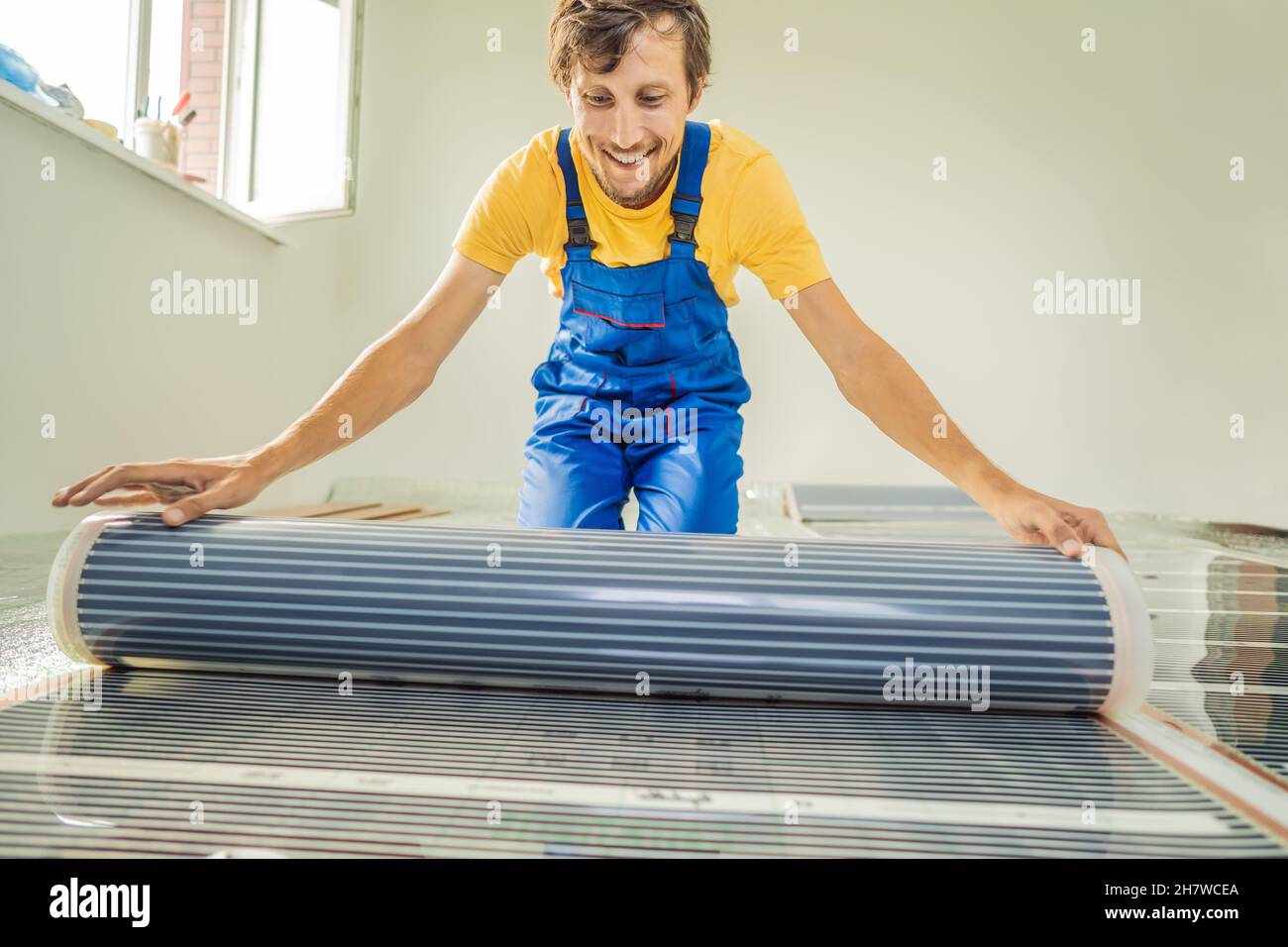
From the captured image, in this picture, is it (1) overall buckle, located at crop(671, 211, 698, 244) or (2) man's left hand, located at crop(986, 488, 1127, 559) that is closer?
(2) man's left hand, located at crop(986, 488, 1127, 559)

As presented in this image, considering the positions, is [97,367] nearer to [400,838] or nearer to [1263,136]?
[400,838]

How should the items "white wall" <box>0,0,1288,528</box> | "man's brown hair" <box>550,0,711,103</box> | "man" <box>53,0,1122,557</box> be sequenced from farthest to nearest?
"white wall" <box>0,0,1288,528</box>
"man's brown hair" <box>550,0,711,103</box>
"man" <box>53,0,1122,557</box>

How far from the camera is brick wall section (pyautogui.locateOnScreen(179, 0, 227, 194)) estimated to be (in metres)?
3.97

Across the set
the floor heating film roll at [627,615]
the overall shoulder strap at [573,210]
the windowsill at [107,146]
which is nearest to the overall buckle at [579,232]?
the overall shoulder strap at [573,210]

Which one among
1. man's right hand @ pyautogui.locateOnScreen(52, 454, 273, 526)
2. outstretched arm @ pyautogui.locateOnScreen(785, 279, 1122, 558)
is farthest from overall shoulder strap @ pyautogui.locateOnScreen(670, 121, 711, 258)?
man's right hand @ pyautogui.locateOnScreen(52, 454, 273, 526)

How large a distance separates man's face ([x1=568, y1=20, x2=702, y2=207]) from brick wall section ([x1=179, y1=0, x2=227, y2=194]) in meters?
3.29

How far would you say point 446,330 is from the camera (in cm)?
147

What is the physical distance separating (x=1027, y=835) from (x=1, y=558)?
2280 mm

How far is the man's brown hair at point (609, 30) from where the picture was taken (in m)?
1.36

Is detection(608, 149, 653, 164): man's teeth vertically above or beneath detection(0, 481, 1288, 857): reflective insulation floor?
above

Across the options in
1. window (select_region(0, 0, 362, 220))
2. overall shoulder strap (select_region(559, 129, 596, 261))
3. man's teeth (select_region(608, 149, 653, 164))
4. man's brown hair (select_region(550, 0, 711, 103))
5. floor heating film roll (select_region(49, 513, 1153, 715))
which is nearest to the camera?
floor heating film roll (select_region(49, 513, 1153, 715))

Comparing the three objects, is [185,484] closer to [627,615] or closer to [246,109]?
[627,615]

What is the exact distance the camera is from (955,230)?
4.62 metres

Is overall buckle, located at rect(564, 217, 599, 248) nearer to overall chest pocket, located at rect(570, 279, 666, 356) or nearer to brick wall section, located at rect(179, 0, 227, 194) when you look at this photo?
overall chest pocket, located at rect(570, 279, 666, 356)
